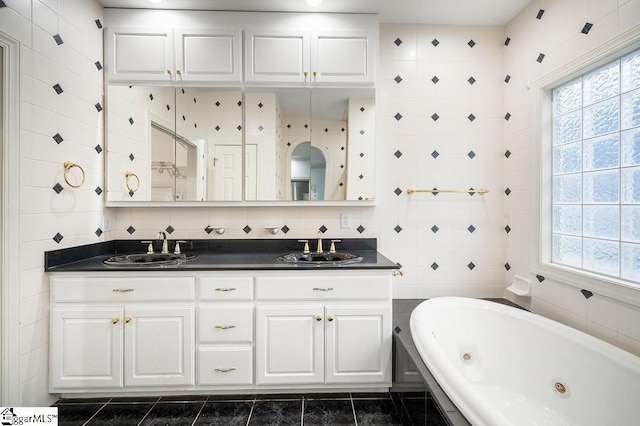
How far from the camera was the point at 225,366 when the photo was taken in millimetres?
1830

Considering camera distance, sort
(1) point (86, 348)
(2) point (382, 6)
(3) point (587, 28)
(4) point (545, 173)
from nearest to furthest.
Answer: (3) point (587, 28)
(1) point (86, 348)
(4) point (545, 173)
(2) point (382, 6)

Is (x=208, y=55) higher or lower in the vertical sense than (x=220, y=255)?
higher

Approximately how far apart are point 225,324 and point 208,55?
189cm

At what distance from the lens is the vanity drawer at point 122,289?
1.78m

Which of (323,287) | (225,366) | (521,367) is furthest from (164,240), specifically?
(521,367)

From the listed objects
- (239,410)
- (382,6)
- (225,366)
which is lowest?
(239,410)

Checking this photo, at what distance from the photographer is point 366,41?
2.22 metres

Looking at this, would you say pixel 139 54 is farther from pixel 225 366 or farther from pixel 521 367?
pixel 521 367

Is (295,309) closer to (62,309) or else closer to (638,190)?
(62,309)

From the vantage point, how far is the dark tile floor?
5.59 ft

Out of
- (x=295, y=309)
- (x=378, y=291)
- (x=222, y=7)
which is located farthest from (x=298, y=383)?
(x=222, y=7)

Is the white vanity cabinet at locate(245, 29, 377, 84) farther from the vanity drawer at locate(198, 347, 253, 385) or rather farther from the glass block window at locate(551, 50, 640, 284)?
the vanity drawer at locate(198, 347, 253, 385)

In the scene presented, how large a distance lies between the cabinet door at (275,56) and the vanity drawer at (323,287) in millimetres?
1453

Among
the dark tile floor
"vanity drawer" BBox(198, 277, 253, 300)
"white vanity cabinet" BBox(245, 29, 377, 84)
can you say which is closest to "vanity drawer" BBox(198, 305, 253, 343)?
"vanity drawer" BBox(198, 277, 253, 300)
